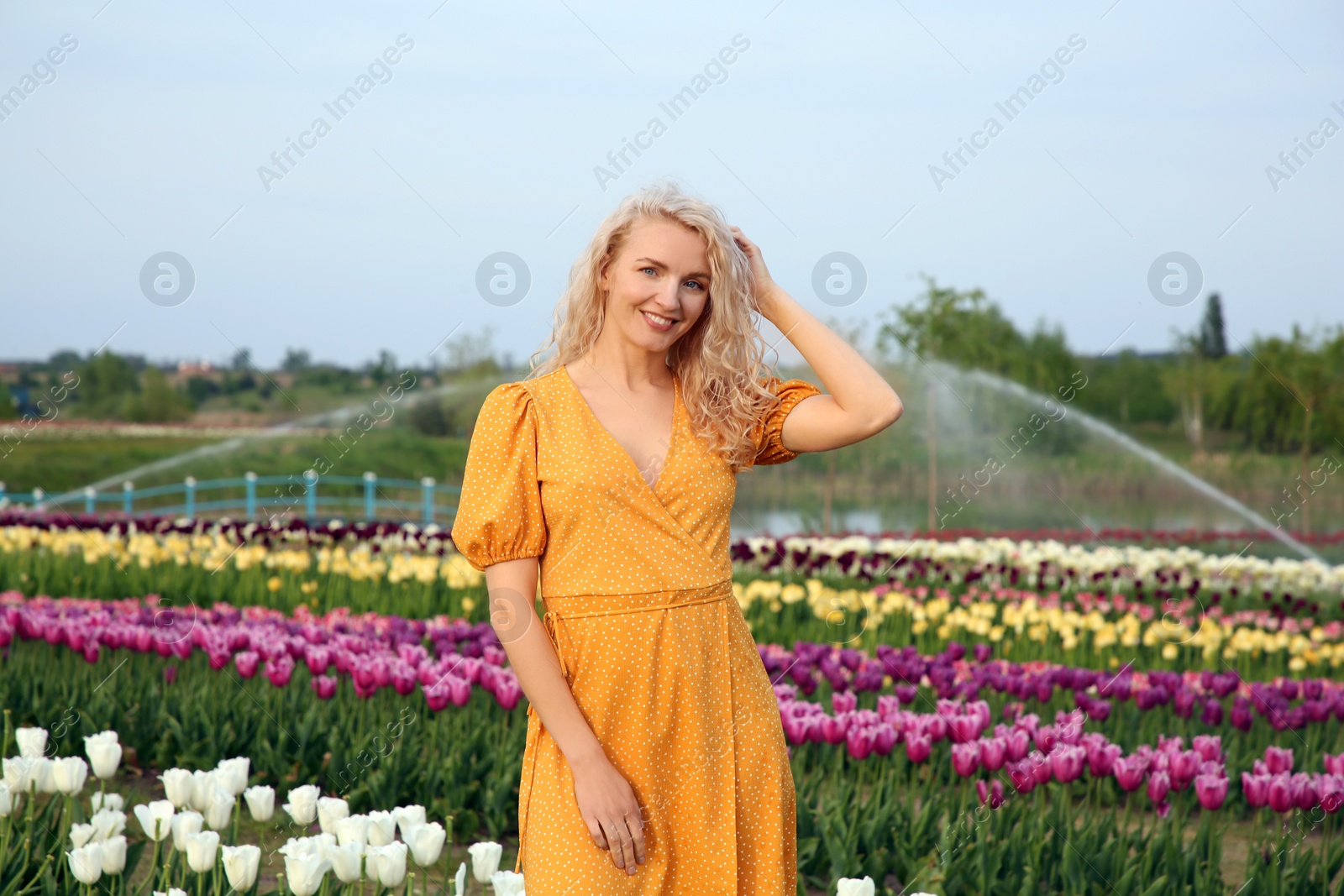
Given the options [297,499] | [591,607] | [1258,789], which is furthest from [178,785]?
[297,499]

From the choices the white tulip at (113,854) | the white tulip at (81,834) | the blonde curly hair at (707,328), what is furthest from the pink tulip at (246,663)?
Result: the blonde curly hair at (707,328)

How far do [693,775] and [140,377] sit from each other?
21.0 meters

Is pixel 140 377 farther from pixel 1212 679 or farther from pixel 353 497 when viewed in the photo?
pixel 1212 679

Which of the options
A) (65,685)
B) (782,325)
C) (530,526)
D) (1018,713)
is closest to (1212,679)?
(1018,713)

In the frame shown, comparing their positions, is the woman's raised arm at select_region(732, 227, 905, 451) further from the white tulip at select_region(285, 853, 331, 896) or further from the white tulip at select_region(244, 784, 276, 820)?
the white tulip at select_region(244, 784, 276, 820)

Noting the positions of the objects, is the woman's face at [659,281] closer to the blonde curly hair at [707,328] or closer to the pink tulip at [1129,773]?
the blonde curly hair at [707,328]

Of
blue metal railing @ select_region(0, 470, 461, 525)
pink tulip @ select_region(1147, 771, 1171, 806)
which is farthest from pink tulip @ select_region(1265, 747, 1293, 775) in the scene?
blue metal railing @ select_region(0, 470, 461, 525)

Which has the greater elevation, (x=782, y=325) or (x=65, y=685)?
(x=782, y=325)

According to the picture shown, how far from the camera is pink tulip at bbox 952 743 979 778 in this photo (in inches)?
132

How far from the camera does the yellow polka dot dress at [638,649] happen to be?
5.66 feet

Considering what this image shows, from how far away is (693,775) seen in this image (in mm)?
1743

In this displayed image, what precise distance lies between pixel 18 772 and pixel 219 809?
54 cm

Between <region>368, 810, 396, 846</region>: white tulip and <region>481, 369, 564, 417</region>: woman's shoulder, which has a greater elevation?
<region>481, 369, 564, 417</region>: woman's shoulder

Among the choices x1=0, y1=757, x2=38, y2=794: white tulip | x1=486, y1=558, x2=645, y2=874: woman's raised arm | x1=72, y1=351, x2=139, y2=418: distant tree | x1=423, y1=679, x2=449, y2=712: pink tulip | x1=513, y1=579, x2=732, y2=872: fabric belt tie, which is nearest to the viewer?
x1=486, y1=558, x2=645, y2=874: woman's raised arm
